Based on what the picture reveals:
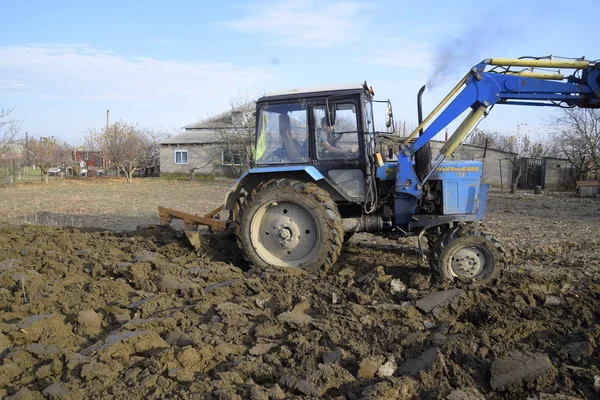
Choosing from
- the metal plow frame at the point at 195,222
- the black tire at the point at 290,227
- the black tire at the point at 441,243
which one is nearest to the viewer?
the black tire at the point at 441,243

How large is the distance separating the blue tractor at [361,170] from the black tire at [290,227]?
0.01m

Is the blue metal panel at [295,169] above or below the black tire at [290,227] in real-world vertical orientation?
above

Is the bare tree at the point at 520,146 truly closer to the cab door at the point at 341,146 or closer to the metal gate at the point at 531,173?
the metal gate at the point at 531,173

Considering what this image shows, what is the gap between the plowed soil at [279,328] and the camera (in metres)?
3.48

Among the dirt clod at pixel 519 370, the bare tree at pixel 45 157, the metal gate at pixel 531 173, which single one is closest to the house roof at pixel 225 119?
the bare tree at pixel 45 157

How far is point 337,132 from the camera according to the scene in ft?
21.2

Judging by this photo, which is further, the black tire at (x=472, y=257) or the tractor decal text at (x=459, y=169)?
the tractor decal text at (x=459, y=169)

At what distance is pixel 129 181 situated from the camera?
31.0 metres

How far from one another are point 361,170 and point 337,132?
57cm

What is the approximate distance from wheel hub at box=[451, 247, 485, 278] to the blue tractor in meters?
0.02

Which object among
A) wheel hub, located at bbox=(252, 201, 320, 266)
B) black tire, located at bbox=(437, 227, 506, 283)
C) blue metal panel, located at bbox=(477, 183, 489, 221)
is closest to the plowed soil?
black tire, located at bbox=(437, 227, 506, 283)

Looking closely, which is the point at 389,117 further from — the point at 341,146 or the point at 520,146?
the point at 520,146

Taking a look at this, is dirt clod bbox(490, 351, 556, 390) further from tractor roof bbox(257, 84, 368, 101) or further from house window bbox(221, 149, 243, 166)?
house window bbox(221, 149, 243, 166)

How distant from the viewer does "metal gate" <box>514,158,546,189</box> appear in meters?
28.3
